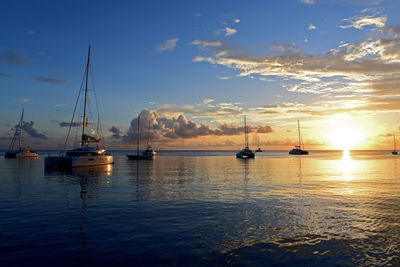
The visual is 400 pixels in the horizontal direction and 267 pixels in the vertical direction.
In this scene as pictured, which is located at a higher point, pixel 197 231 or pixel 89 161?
pixel 89 161

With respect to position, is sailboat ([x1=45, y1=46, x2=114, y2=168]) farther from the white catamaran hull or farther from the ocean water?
the ocean water

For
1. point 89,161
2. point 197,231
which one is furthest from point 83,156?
point 197,231

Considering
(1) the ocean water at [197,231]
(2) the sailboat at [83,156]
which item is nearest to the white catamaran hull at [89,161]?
(2) the sailboat at [83,156]

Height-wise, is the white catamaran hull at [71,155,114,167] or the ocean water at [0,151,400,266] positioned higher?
the white catamaran hull at [71,155,114,167]

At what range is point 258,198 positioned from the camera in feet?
81.8

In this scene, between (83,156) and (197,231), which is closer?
(197,231)

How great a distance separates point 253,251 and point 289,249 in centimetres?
170

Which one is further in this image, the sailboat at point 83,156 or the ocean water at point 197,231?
the sailboat at point 83,156

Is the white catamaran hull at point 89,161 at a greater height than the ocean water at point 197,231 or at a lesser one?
greater

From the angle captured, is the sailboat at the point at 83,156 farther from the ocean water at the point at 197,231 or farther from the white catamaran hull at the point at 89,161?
the ocean water at the point at 197,231

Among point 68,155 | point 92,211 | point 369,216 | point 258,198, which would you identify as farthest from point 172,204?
point 68,155

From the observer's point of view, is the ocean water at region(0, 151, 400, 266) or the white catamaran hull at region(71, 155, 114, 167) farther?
the white catamaran hull at region(71, 155, 114, 167)

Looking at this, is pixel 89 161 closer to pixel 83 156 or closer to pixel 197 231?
pixel 83 156

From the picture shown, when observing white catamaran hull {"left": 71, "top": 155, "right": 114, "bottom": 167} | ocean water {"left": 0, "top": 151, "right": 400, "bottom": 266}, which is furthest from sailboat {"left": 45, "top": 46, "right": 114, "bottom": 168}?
ocean water {"left": 0, "top": 151, "right": 400, "bottom": 266}
